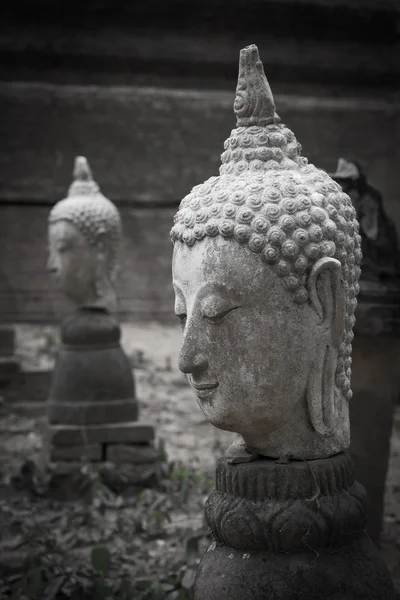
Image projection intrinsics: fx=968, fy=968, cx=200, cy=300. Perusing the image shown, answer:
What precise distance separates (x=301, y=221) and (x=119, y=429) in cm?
413

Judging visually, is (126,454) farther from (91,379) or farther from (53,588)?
(53,588)

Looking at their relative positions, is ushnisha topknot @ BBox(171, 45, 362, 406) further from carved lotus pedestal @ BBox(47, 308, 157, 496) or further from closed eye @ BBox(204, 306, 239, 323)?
carved lotus pedestal @ BBox(47, 308, 157, 496)

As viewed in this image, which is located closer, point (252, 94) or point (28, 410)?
point (252, 94)

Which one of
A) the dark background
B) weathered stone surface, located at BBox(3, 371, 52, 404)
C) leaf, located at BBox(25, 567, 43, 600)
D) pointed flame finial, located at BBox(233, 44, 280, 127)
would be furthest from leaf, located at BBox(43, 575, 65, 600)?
the dark background

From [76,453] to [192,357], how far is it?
3955 mm

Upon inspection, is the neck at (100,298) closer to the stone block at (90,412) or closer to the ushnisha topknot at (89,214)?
the ushnisha topknot at (89,214)

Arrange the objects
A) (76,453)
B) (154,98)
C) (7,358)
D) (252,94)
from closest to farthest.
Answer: (252,94), (76,453), (7,358), (154,98)

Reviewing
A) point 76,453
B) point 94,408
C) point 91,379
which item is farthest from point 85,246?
point 76,453

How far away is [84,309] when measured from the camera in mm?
6996

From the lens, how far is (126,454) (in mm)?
6848

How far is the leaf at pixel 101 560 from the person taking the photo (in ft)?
16.4

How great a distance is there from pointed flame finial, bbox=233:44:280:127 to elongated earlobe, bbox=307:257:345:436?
57cm

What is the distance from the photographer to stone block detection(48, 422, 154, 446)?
6742mm

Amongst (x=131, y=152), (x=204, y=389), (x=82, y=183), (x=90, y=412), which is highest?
(x=131, y=152)
